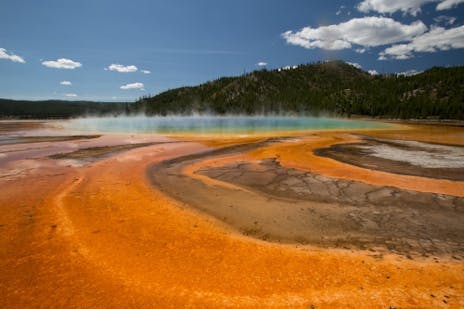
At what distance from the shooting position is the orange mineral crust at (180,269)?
4.25m

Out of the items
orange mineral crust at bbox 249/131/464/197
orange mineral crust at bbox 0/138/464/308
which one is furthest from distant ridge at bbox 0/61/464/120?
orange mineral crust at bbox 0/138/464/308

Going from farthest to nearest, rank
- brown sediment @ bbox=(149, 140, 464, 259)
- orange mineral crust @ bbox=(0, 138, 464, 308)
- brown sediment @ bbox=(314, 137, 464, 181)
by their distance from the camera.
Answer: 1. brown sediment @ bbox=(314, 137, 464, 181)
2. brown sediment @ bbox=(149, 140, 464, 259)
3. orange mineral crust @ bbox=(0, 138, 464, 308)

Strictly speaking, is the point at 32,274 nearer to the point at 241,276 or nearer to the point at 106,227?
the point at 106,227

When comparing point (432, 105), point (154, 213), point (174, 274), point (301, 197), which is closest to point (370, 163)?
point (301, 197)

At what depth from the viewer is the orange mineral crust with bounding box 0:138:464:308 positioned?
4.25 m

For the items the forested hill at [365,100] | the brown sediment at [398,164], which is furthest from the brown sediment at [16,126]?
the forested hill at [365,100]

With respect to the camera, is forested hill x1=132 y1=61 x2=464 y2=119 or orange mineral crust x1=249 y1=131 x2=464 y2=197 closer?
orange mineral crust x1=249 y1=131 x2=464 y2=197

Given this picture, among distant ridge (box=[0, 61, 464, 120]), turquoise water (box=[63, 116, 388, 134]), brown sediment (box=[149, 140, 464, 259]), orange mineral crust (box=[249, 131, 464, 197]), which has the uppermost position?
distant ridge (box=[0, 61, 464, 120])

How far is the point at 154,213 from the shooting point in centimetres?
788

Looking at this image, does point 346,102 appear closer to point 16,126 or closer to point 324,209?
point 16,126

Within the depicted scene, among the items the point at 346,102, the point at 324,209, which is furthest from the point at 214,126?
the point at 346,102

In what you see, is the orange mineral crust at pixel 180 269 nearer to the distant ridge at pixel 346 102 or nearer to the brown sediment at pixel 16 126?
the brown sediment at pixel 16 126

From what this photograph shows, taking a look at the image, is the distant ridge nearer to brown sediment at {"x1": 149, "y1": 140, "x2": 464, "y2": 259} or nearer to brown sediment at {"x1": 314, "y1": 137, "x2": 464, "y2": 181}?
brown sediment at {"x1": 314, "y1": 137, "x2": 464, "y2": 181}

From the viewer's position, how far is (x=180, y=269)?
508 cm
